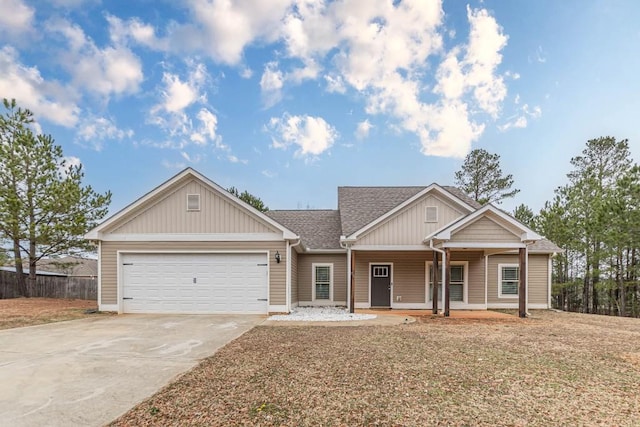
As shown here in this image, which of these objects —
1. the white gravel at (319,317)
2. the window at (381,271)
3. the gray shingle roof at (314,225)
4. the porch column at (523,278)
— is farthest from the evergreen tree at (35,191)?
the porch column at (523,278)

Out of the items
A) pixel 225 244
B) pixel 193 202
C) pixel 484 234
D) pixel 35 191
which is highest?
pixel 35 191

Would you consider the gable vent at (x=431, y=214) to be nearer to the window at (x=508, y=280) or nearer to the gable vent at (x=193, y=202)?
the window at (x=508, y=280)

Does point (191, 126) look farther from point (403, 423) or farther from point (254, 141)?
point (403, 423)

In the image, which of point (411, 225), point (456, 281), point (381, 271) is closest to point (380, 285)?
point (381, 271)

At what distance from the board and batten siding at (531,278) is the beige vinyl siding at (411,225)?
3132 millimetres

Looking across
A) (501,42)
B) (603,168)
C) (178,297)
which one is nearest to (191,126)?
(178,297)

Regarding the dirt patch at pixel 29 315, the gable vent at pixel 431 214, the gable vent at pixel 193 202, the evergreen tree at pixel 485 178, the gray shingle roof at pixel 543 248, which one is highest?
the evergreen tree at pixel 485 178

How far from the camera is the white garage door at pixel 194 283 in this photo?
12094mm

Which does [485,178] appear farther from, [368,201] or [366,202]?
[366,202]

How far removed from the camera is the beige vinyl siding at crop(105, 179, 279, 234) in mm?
12203

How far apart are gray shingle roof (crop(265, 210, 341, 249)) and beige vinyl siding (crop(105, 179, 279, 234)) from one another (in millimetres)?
3891

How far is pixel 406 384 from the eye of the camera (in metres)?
4.63

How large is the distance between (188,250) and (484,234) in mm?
10036

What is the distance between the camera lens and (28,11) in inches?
486
